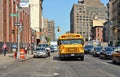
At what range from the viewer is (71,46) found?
126ft

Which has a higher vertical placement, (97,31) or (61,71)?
(97,31)

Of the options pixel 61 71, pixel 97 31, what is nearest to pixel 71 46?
pixel 61 71

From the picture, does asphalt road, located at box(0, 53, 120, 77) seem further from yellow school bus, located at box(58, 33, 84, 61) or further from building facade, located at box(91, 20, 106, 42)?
building facade, located at box(91, 20, 106, 42)

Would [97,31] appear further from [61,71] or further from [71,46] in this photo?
[61,71]

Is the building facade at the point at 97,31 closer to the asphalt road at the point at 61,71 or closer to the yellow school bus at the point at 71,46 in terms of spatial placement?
the yellow school bus at the point at 71,46

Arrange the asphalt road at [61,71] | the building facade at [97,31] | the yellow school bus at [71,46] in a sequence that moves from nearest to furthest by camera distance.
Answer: the asphalt road at [61,71] → the yellow school bus at [71,46] → the building facade at [97,31]

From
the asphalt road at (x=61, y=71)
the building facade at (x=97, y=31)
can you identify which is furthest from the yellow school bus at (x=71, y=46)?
the building facade at (x=97, y=31)

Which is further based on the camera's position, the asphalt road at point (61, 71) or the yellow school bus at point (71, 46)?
the yellow school bus at point (71, 46)

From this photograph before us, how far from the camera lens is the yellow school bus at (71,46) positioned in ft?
126

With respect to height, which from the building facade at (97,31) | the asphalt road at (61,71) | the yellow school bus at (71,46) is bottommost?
the asphalt road at (61,71)

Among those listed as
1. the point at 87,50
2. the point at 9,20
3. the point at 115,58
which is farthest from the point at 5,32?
the point at 115,58

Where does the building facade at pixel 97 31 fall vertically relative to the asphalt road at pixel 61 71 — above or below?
above

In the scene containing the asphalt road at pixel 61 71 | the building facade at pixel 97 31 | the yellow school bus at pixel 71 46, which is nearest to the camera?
the asphalt road at pixel 61 71

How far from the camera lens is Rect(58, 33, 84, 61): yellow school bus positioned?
3828cm
